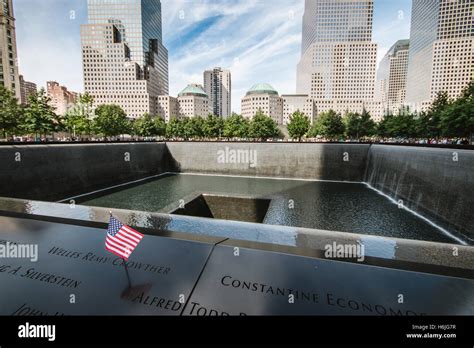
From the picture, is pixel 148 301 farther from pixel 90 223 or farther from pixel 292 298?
pixel 90 223

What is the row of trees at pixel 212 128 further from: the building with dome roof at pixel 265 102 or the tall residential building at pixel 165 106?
the building with dome roof at pixel 265 102

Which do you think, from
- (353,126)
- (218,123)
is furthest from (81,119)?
(353,126)

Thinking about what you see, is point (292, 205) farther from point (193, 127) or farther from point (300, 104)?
point (300, 104)

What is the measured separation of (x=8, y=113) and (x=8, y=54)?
7179 centimetres

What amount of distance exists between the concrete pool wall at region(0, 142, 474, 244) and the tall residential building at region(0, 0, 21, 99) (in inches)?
3000

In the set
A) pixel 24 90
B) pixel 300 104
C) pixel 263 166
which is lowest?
pixel 263 166

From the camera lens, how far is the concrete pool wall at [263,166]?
39.8 feet

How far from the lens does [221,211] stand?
14133mm

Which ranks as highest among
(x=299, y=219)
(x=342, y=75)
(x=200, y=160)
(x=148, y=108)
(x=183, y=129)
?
(x=342, y=75)

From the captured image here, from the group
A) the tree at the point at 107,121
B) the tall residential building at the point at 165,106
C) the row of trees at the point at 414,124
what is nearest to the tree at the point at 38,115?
the tree at the point at 107,121

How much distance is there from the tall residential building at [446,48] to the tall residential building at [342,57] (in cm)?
2147

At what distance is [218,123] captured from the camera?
6241 cm
